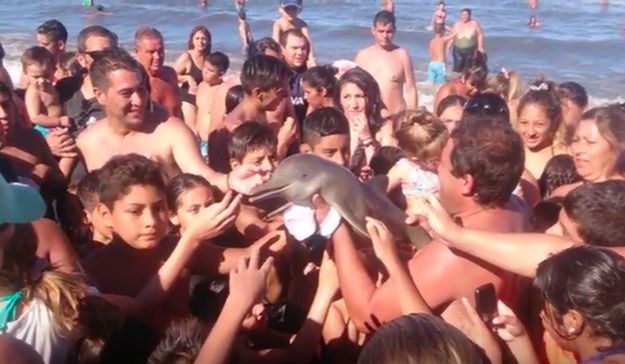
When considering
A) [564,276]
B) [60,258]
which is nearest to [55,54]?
[60,258]

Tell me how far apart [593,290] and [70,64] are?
→ 21.2 feet

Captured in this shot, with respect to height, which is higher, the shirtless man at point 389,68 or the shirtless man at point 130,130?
the shirtless man at point 130,130

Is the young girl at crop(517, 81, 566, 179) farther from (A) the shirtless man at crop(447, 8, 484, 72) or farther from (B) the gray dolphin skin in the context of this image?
(A) the shirtless man at crop(447, 8, 484, 72)

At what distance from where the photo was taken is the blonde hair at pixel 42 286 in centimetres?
274

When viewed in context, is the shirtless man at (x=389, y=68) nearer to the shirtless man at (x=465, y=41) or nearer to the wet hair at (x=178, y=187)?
the wet hair at (x=178, y=187)

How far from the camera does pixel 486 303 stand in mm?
2979

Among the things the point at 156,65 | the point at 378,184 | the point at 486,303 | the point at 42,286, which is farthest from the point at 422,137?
the point at 156,65

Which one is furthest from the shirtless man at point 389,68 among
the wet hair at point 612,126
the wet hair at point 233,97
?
the wet hair at point 612,126

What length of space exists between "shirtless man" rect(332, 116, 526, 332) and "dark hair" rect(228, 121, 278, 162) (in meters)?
1.24

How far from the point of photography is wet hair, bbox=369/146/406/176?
5.21 meters

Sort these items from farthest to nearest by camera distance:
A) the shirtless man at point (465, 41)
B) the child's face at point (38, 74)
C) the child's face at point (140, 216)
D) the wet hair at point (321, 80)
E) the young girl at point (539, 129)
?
the shirtless man at point (465, 41) < the child's face at point (38, 74) < the wet hair at point (321, 80) < the young girl at point (539, 129) < the child's face at point (140, 216)

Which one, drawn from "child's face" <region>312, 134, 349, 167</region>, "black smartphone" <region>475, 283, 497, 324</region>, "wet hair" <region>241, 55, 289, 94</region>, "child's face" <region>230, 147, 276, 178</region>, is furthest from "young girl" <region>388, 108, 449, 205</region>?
"black smartphone" <region>475, 283, 497, 324</region>

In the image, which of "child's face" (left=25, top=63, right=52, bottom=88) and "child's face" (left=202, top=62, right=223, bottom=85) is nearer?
"child's face" (left=25, top=63, right=52, bottom=88)

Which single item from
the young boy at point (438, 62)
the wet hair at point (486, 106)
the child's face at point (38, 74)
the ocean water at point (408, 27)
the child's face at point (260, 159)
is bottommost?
the ocean water at point (408, 27)
